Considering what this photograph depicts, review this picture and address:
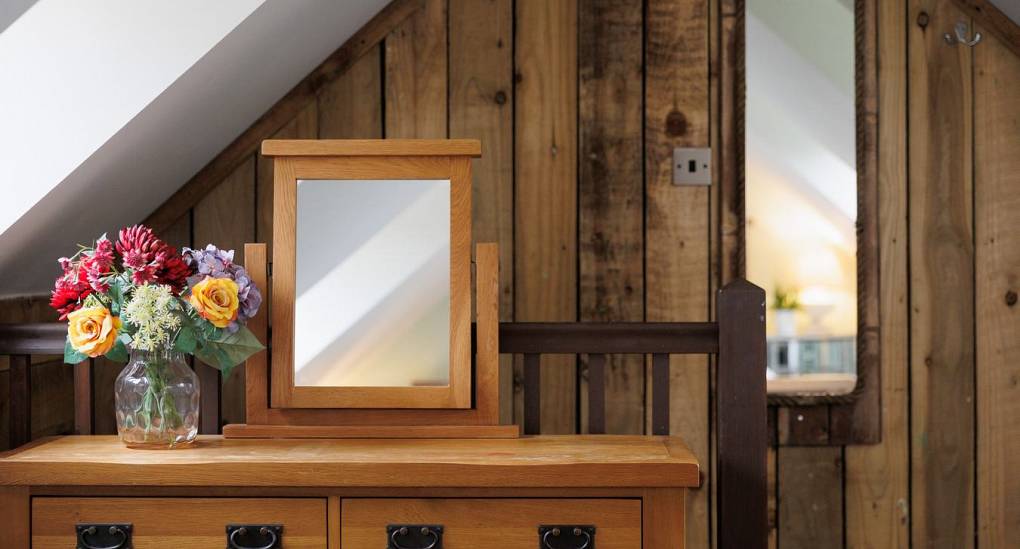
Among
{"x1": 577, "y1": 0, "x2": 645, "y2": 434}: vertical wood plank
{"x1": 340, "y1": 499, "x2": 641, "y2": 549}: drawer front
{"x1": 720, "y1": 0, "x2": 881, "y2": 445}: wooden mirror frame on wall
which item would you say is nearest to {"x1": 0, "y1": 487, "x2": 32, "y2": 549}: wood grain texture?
{"x1": 340, "y1": 499, "x2": 641, "y2": 549}: drawer front

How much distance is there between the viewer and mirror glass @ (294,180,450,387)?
1.58m

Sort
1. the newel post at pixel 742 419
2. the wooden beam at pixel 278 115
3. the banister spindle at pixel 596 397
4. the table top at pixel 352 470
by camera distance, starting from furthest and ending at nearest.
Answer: the wooden beam at pixel 278 115, the banister spindle at pixel 596 397, the newel post at pixel 742 419, the table top at pixel 352 470

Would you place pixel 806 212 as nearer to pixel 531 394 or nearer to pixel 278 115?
pixel 531 394

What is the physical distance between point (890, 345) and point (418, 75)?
4.37ft

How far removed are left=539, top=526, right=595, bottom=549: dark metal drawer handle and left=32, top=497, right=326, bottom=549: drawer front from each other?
1.11ft

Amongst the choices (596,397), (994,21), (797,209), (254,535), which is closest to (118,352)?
(254,535)

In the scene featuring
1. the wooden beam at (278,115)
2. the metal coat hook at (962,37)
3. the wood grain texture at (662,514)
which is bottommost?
the wood grain texture at (662,514)

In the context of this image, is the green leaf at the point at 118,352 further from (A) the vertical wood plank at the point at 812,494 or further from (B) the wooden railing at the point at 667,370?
(A) the vertical wood plank at the point at 812,494

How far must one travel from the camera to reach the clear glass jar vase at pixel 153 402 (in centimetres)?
147

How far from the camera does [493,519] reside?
1393mm

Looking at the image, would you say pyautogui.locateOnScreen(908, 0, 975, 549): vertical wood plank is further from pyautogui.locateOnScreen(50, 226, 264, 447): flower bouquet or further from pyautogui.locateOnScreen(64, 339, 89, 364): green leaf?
pyautogui.locateOnScreen(64, 339, 89, 364): green leaf

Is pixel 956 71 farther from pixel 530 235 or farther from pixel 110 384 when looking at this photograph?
pixel 110 384

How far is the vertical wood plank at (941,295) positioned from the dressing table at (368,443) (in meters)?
1.00

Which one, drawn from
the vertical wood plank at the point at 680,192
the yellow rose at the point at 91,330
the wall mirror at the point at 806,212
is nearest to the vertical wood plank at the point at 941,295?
the wall mirror at the point at 806,212
